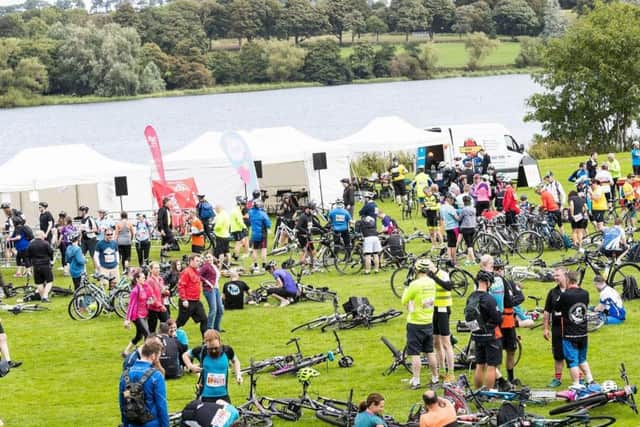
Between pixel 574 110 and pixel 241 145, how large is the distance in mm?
22893

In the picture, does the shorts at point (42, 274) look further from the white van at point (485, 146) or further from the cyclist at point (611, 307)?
the white van at point (485, 146)

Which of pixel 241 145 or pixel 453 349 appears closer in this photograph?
pixel 453 349

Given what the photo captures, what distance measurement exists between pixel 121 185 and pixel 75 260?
8.25 m

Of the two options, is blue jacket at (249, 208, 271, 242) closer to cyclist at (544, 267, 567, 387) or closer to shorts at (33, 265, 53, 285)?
shorts at (33, 265, 53, 285)

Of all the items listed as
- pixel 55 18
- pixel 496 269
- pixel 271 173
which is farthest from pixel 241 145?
pixel 55 18

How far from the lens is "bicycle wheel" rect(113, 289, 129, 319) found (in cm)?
2052

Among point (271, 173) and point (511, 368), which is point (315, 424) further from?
point (271, 173)

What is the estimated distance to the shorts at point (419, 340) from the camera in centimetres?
1404

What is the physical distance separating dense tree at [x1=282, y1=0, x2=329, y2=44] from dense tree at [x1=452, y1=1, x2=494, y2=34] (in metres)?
15.4

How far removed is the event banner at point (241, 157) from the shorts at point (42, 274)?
9380 millimetres

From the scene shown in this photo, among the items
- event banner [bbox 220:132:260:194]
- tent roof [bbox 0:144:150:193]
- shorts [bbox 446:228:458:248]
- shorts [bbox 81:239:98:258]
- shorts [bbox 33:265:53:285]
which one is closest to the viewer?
shorts [bbox 33:265:53:285]

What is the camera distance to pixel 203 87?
110062mm

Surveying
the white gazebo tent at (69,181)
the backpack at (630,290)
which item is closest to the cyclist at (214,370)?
the backpack at (630,290)

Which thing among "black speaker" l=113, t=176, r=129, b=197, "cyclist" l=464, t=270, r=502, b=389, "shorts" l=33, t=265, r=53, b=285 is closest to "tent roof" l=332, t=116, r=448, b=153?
"black speaker" l=113, t=176, r=129, b=197
